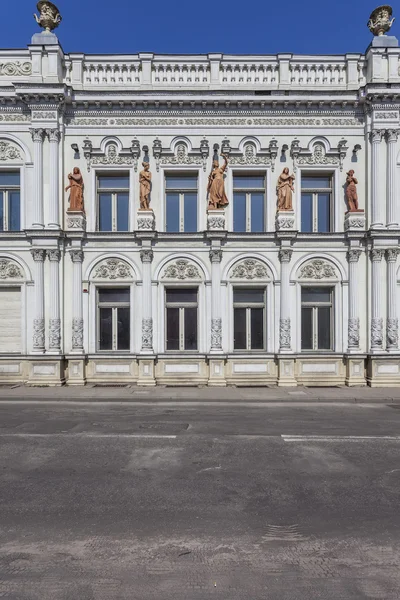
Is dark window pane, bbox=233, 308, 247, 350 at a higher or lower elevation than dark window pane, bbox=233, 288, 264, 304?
lower

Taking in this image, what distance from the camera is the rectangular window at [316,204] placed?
49.4 feet

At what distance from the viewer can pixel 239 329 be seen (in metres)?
14.8

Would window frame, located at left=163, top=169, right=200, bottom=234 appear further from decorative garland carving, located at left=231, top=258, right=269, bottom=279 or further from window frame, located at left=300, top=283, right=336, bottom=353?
window frame, located at left=300, top=283, right=336, bottom=353

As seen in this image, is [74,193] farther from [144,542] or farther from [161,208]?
[144,542]

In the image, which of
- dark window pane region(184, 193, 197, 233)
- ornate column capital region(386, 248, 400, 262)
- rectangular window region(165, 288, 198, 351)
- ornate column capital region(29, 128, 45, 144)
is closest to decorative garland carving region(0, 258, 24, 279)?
ornate column capital region(29, 128, 45, 144)

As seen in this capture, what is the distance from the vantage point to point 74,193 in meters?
14.3

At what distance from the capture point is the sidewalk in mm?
12102

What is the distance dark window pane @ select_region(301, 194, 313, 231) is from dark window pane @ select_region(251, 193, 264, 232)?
5.72ft

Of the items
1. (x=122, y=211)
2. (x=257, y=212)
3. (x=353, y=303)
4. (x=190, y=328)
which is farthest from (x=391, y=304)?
(x=122, y=211)

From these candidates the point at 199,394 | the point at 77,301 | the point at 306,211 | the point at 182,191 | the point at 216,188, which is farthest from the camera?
the point at 306,211

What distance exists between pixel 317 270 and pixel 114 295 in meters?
8.59

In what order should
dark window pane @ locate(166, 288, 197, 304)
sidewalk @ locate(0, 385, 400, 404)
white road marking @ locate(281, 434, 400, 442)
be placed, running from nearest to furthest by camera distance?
white road marking @ locate(281, 434, 400, 442)
sidewalk @ locate(0, 385, 400, 404)
dark window pane @ locate(166, 288, 197, 304)

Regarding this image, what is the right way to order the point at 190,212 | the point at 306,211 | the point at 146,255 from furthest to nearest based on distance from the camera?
1. the point at 306,211
2. the point at 190,212
3. the point at 146,255

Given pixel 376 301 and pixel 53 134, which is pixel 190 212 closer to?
pixel 53 134
